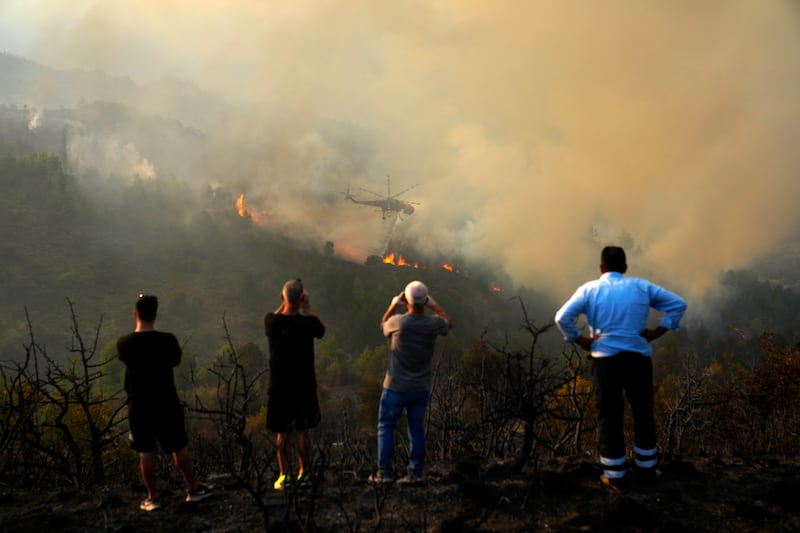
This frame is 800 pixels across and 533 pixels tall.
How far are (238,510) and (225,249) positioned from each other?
179733 mm

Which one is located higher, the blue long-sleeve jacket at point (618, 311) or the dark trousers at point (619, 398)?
the blue long-sleeve jacket at point (618, 311)

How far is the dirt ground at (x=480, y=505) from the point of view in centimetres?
451

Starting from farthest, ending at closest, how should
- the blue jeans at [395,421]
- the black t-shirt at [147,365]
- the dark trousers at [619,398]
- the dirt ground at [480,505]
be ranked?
the blue jeans at [395,421]
the dark trousers at [619,398]
the black t-shirt at [147,365]
the dirt ground at [480,505]

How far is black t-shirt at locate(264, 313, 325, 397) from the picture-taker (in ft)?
18.4

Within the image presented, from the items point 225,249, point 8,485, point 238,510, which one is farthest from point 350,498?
point 225,249

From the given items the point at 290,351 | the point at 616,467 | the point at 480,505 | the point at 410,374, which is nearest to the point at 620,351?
the point at 616,467

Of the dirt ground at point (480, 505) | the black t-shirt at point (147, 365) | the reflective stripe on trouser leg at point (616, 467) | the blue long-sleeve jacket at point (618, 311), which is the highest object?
the blue long-sleeve jacket at point (618, 311)

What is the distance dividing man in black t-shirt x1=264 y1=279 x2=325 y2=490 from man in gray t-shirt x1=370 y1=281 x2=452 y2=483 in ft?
2.87

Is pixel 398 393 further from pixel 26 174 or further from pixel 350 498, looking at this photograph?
pixel 26 174

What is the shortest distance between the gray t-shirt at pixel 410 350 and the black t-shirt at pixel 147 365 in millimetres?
2444

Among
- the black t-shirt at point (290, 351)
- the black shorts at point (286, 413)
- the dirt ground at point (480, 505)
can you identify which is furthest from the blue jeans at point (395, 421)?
the black t-shirt at point (290, 351)

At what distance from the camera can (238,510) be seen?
519cm

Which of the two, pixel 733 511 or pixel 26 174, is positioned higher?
pixel 26 174

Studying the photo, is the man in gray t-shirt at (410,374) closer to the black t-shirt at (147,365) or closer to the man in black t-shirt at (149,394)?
the man in black t-shirt at (149,394)
